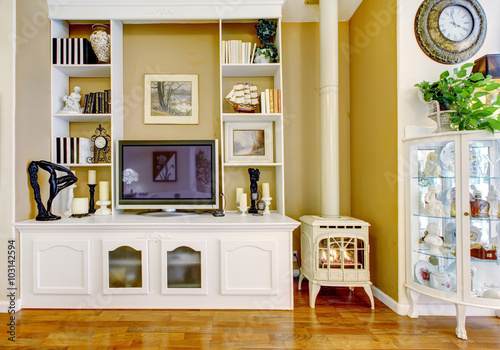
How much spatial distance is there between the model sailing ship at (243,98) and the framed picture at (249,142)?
23 cm

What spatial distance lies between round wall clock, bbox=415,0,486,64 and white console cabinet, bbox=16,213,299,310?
178 cm

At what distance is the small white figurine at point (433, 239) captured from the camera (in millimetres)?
1877

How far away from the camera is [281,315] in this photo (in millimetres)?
2018

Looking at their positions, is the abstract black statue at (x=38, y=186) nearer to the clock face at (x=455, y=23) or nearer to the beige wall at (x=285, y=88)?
the beige wall at (x=285, y=88)

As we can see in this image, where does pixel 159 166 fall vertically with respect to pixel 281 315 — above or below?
above

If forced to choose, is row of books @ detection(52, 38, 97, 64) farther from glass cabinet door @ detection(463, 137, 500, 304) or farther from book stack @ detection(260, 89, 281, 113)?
glass cabinet door @ detection(463, 137, 500, 304)

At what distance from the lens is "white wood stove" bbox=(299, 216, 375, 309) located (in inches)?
84.4

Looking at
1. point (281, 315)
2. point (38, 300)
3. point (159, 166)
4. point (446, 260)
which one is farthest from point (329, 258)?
point (38, 300)

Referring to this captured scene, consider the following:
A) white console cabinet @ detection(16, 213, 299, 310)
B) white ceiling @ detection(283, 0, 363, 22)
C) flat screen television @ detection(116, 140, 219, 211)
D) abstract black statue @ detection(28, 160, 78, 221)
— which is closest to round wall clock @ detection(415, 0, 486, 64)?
white ceiling @ detection(283, 0, 363, 22)

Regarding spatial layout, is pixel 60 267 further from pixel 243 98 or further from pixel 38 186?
pixel 243 98

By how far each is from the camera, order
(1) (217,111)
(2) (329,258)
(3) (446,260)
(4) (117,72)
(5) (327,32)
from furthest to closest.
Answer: (1) (217,111)
(4) (117,72)
(5) (327,32)
(2) (329,258)
(3) (446,260)

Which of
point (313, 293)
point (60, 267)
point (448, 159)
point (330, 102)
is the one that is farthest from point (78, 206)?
point (448, 159)

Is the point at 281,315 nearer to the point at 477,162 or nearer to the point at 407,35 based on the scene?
the point at 477,162

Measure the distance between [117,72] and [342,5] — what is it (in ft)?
7.44
